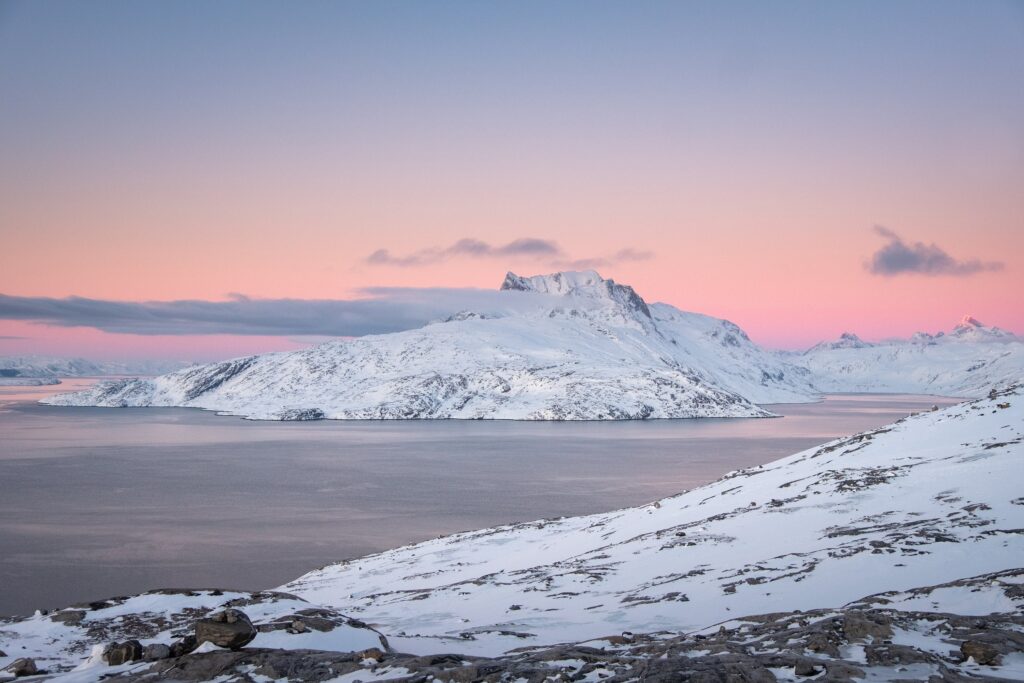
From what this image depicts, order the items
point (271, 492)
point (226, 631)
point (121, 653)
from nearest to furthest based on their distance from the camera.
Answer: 1. point (121, 653)
2. point (226, 631)
3. point (271, 492)

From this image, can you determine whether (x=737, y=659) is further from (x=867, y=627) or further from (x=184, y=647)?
(x=184, y=647)

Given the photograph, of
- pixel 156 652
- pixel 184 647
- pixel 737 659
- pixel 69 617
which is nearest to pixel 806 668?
pixel 737 659

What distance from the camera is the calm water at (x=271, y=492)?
4547 cm

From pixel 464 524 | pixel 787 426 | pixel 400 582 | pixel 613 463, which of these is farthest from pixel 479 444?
pixel 400 582

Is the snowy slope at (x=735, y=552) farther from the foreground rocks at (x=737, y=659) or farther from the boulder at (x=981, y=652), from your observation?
the boulder at (x=981, y=652)

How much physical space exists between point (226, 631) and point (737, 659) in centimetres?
997

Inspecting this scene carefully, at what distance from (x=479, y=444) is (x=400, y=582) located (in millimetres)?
102244

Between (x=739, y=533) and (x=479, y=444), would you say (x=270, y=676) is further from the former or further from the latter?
(x=479, y=444)

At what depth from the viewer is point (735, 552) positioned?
27.9 m

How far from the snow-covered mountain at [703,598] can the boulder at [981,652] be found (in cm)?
2

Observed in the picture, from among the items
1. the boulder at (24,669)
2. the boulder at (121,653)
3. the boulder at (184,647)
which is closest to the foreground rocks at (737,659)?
the boulder at (184,647)

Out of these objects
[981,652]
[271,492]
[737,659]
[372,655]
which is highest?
[981,652]

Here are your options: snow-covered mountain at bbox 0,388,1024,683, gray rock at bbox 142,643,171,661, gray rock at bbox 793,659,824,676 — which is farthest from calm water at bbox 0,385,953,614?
gray rock at bbox 793,659,824,676

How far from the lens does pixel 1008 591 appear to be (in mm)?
16812
